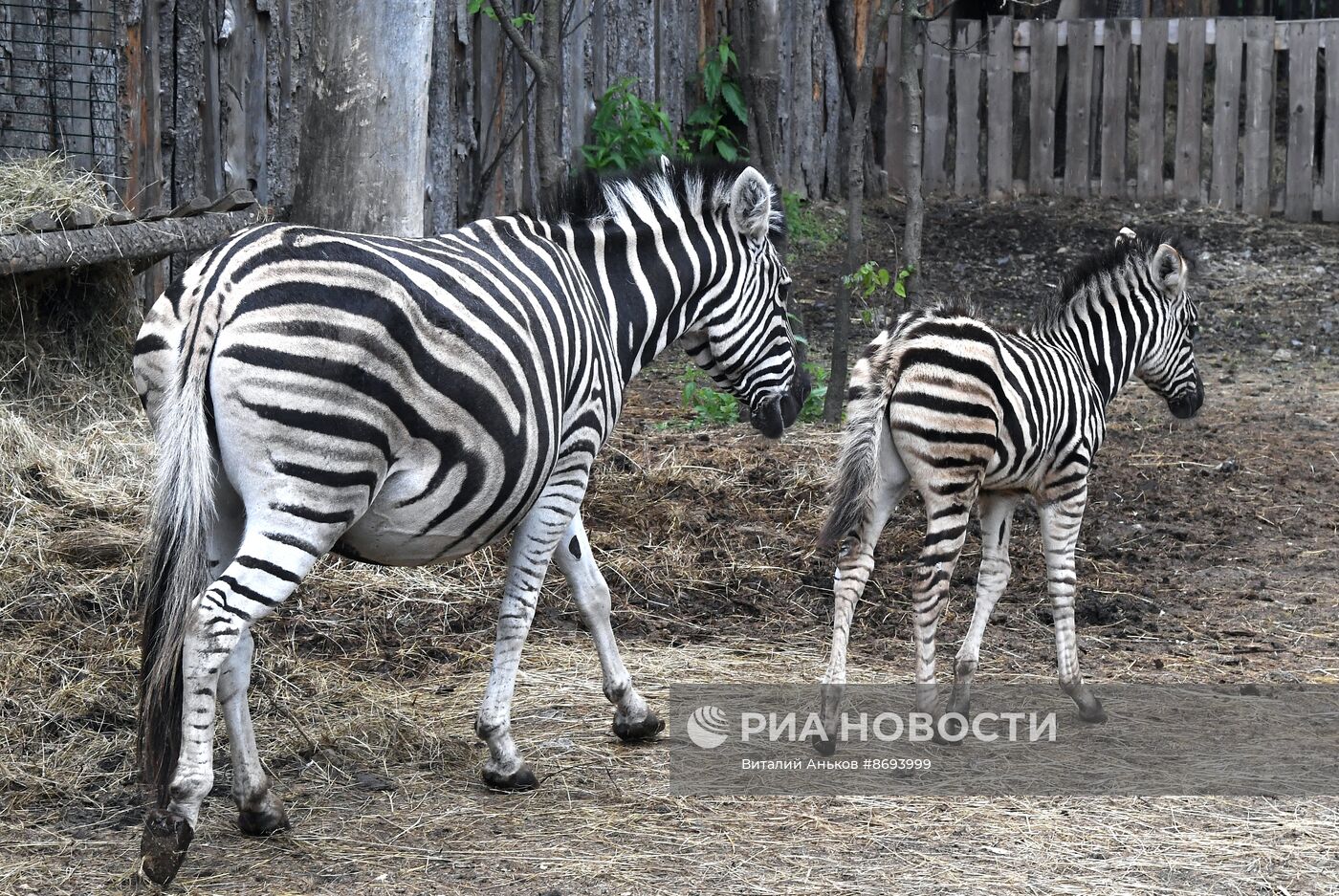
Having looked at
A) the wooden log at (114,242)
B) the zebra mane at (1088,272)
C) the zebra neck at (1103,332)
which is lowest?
the zebra neck at (1103,332)

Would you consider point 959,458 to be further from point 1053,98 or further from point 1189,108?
point 1189,108

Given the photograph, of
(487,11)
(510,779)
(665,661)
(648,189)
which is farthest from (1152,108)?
(510,779)

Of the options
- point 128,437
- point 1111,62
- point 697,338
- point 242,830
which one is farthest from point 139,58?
Answer: point 1111,62

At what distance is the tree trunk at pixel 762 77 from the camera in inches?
347

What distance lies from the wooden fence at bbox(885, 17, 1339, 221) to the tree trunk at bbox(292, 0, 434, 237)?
30.4 ft

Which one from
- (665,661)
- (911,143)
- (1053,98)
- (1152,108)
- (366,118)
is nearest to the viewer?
(366,118)

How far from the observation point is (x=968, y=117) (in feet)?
48.5

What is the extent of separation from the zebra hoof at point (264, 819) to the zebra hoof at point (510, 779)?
0.74m

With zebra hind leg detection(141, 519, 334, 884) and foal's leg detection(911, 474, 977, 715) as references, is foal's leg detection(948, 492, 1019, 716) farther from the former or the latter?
zebra hind leg detection(141, 519, 334, 884)

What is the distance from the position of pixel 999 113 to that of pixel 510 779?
11750 millimetres

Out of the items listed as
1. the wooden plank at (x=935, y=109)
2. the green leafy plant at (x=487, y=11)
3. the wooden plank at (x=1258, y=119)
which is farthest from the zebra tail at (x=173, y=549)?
the wooden plank at (x=1258, y=119)

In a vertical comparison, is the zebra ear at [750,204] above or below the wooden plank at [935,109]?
below

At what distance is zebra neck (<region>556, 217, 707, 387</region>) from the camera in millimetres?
5035

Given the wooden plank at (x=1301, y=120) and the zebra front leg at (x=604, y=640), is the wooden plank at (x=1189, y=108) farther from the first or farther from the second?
the zebra front leg at (x=604, y=640)
